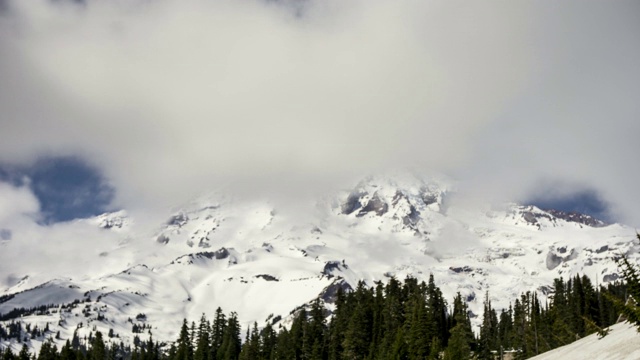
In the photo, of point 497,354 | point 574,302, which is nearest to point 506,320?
point 574,302

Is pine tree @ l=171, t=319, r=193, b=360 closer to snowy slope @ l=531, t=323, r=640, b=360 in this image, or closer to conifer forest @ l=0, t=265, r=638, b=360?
conifer forest @ l=0, t=265, r=638, b=360

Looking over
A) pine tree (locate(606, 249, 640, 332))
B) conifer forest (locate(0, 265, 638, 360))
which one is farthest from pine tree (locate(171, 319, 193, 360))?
pine tree (locate(606, 249, 640, 332))

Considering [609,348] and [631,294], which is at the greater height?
[631,294]

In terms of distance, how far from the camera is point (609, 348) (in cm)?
1998

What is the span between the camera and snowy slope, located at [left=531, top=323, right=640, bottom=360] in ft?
60.2

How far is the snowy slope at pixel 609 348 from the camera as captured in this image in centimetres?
1834

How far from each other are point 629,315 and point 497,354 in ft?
361

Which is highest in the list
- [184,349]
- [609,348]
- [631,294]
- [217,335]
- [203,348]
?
[217,335]

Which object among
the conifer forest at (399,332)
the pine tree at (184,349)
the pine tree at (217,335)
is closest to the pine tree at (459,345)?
the conifer forest at (399,332)

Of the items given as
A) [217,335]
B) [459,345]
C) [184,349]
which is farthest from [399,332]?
[217,335]

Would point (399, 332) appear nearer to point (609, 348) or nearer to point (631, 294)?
point (609, 348)

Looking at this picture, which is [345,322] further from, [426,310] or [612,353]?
[612,353]

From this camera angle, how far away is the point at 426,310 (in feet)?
341

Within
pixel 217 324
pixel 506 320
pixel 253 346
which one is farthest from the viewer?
pixel 506 320
